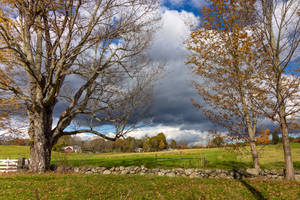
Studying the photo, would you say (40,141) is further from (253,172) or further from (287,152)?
(287,152)

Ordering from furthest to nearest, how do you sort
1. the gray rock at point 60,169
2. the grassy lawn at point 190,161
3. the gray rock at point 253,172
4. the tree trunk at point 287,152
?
the grassy lawn at point 190,161, the gray rock at point 60,169, the gray rock at point 253,172, the tree trunk at point 287,152

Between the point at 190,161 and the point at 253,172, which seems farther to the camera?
the point at 190,161

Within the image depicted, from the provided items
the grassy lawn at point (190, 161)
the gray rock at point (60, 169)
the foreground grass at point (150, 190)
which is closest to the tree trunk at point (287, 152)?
the foreground grass at point (150, 190)

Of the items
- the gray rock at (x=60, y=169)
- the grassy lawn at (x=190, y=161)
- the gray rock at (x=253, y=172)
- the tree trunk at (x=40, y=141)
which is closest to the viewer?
the gray rock at (x=253, y=172)

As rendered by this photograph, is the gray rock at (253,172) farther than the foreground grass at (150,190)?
Yes

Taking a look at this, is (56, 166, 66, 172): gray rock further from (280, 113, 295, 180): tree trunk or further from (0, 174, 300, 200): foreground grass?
(280, 113, 295, 180): tree trunk

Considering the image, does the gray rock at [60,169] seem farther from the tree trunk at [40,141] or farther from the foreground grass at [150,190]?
the foreground grass at [150,190]

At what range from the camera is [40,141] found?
12266mm

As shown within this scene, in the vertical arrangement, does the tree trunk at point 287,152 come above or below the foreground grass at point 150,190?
above

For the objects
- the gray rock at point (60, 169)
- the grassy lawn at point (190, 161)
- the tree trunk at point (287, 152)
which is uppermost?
the tree trunk at point (287, 152)

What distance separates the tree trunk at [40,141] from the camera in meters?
12.2

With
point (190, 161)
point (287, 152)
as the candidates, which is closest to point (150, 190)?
point (287, 152)

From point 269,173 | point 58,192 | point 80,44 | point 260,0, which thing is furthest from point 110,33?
point 269,173

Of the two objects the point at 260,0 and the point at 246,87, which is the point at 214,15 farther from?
Result: the point at 246,87
